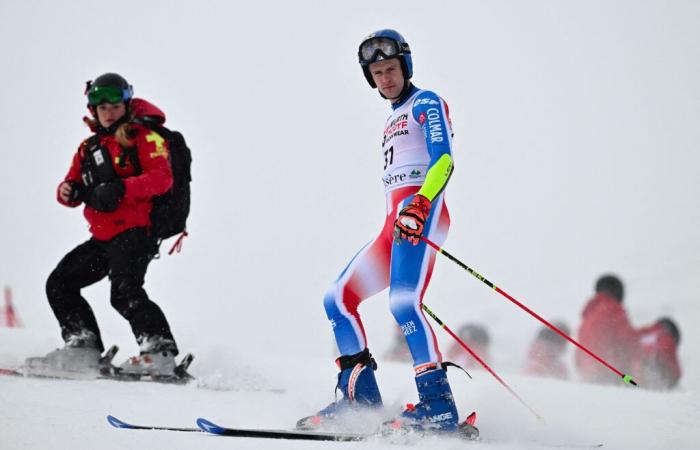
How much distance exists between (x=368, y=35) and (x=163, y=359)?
3061 mm

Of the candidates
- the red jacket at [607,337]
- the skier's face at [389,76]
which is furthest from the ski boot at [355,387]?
the red jacket at [607,337]

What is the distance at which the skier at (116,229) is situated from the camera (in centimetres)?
611

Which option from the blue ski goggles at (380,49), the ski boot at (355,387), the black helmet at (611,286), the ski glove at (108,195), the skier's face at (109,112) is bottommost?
the ski boot at (355,387)

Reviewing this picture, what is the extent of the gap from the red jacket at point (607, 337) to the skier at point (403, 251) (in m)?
5.88

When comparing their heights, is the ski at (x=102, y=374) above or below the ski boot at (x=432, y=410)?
above

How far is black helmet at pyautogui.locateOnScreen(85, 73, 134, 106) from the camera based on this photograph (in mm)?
6238

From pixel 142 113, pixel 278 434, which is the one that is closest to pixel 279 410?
pixel 278 434

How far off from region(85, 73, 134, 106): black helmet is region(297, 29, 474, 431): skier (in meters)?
2.30

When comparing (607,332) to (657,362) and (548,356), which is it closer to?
(657,362)

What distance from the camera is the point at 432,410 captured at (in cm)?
409

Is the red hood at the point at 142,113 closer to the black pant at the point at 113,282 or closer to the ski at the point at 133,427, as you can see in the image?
the black pant at the point at 113,282

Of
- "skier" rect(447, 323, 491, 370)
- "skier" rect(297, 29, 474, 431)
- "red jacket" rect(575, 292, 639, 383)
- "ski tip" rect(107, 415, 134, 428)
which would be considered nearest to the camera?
"ski tip" rect(107, 415, 134, 428)

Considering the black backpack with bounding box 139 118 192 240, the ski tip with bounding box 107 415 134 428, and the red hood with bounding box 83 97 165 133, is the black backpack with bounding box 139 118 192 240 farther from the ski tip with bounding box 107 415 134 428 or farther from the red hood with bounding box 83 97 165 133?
the ski tip with bounding box 107 415 134 428

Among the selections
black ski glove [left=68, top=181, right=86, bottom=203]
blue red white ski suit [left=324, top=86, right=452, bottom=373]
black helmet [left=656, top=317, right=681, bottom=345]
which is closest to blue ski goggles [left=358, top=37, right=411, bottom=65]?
blue red white ski suit [left=324, top=86, right=452, bottom=373]
